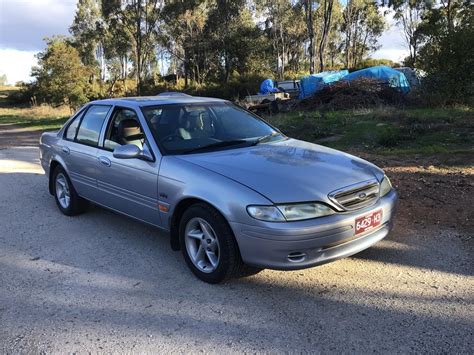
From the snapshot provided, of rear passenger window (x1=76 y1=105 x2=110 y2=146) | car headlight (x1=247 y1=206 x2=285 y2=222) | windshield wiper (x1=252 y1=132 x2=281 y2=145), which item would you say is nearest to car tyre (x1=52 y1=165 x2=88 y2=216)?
rear passenger window (x1=76 y1=105 x2=110 y2=146)

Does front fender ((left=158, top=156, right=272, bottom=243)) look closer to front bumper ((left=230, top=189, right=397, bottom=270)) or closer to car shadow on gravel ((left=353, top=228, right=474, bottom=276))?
front bumper ((left=230, top=189, right=397, bottom=270))

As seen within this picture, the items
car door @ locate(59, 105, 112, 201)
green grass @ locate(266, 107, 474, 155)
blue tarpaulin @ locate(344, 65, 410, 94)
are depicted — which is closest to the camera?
car door @ locate(59, 105, 112, 201)

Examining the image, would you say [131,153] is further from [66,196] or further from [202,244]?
[66,196]

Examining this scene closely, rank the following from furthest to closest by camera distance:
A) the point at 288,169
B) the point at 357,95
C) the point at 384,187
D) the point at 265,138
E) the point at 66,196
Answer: the point at 357,95, the point at 66,196, the point at 265,138, the point at 384,187, the point at 288,169

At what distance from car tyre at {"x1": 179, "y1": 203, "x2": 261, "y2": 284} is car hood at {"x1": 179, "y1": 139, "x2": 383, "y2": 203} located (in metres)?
0.32

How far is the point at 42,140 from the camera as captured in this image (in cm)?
654

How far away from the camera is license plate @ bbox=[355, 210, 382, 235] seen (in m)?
3.54

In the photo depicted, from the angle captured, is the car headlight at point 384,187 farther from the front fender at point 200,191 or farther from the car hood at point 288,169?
the front fender at point 200,191

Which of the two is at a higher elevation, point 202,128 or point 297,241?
point 202,128

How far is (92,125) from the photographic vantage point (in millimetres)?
5355

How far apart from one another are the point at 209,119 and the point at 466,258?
2.84 meters

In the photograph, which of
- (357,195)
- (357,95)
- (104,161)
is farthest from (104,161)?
(357,95)

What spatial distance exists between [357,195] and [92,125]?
3.29 metres

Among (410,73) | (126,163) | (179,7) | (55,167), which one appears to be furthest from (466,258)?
(179,7)
